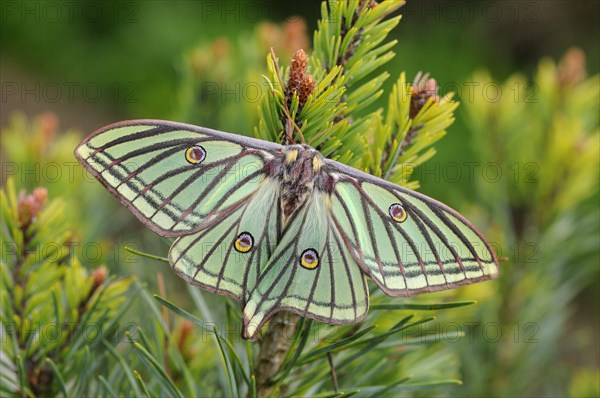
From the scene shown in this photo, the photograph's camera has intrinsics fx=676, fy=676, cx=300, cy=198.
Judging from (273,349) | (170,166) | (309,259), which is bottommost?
(273,349)

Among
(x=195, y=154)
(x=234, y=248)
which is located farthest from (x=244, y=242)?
(x=195, y=154)

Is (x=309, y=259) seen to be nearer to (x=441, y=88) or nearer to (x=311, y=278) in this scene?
(x=311, y=278)

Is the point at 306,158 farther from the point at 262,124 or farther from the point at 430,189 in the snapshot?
the point at 430,189

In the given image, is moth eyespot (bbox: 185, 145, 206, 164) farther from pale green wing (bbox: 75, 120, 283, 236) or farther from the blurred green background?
the blurred green background

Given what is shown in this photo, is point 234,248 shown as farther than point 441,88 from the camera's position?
No

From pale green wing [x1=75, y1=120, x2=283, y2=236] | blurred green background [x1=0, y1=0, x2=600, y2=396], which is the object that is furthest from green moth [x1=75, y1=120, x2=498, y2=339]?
blurred green background [x1=0, y1=0, x2=600, y2=396]

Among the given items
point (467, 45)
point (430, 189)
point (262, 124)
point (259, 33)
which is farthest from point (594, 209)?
point (467, 45)
